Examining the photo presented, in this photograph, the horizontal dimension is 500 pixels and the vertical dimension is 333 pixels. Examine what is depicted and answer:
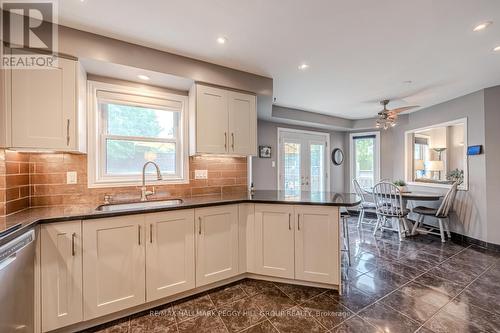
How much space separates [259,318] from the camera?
1.81m

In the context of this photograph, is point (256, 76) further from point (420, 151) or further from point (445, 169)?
point (445, 169)

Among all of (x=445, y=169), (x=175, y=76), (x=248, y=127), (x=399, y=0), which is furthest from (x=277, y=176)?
(x=445, y=169)

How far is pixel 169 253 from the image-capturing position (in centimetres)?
198

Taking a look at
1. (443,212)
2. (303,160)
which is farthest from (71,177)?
(443,212)

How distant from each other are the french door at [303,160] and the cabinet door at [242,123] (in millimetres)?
2187

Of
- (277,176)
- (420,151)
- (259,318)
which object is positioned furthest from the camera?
(420,151)

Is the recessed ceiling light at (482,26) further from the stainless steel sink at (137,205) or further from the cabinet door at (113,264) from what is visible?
the cabinet door at (113,264)

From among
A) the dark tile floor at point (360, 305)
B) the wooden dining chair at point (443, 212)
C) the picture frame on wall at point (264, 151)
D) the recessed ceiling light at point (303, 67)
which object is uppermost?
the recessed ceiling light at point (303, 67)

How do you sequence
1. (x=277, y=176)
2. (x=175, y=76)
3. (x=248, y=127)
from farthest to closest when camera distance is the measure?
(x=277, y=176) → (x=248, y=127) → (x=175, y=76)

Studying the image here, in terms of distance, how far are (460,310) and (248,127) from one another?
2.75 metres

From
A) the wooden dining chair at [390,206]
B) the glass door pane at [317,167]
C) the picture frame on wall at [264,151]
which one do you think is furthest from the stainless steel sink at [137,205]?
the glass door pane at [317,167]

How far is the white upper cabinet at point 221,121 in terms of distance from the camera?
2.46 meters

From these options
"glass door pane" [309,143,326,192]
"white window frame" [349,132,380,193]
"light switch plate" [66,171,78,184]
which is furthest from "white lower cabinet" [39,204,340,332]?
"white window frame" [349,132,380,193]

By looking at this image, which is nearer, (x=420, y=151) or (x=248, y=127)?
(x=248, y=127)
